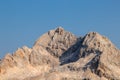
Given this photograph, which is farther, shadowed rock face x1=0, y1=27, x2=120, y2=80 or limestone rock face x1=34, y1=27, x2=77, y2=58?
limestone rock face x1=34, y1=27, x2=77, y2=58

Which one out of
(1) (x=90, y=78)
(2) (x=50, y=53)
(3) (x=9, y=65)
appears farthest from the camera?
(2) (x=50, y=53)

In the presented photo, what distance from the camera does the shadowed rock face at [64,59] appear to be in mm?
49844

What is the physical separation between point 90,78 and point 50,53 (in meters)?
9.62

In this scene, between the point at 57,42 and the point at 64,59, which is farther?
the point at 57,42

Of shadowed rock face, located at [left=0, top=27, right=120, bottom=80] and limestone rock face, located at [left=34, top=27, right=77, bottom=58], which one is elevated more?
limestone rock face, located at [left=34, top=27, right=77, bottom=58]

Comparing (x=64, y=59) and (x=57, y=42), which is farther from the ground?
(x=57, y=42)

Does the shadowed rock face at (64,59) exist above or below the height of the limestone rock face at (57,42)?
below

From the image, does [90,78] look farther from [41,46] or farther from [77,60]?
[41,46]

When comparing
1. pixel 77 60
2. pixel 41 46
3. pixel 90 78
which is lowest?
pixel 90 78

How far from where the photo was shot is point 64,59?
5606cm

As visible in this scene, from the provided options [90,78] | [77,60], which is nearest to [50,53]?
[77,60]

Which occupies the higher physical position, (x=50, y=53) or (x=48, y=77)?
(x=50, y=53)

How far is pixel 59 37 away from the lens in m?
58.2

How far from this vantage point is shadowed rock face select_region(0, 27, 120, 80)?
1962 inches
